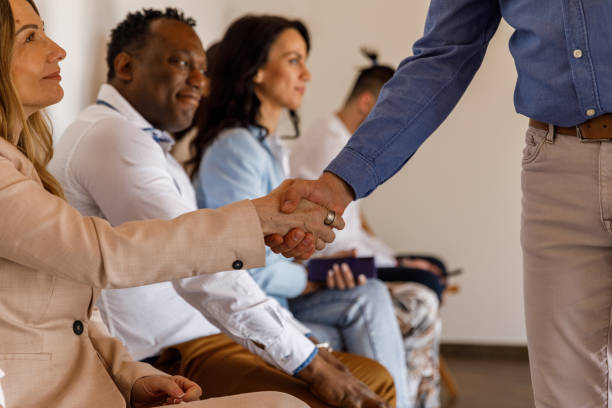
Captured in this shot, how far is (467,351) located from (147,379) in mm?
3294

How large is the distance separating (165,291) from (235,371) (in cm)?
28

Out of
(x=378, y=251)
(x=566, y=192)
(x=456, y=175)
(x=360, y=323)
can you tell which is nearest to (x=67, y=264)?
(x=566, y=192)

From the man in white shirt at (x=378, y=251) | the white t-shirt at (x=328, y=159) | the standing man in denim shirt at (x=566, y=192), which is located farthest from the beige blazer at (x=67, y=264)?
the white t-shirt at (x=328, y=159)

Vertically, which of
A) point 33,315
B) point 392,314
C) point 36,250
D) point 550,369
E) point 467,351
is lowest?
point 467,351

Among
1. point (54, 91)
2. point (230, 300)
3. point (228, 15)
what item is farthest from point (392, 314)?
point (228, 15)

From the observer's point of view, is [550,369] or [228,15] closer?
[550,369]

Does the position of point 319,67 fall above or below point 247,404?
above

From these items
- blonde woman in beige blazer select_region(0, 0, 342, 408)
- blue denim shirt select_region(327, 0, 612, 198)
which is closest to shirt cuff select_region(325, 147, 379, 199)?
blue denim shirt select_region(327, 0, 612, 198)

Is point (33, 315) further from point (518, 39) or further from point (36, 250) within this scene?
point (518, 39)

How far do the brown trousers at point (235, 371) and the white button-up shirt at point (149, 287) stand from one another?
4cm

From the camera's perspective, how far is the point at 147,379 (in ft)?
3.93

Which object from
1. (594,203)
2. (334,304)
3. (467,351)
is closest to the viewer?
(594,203)

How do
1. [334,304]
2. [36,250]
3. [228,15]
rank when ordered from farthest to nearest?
[228,15] < [334,304] < [36,250]

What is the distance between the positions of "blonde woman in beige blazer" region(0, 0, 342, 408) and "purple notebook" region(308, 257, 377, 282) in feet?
3.84
